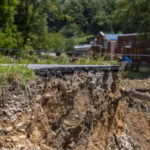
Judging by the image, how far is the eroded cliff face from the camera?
336cm

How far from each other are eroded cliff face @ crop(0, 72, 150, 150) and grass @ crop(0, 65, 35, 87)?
0.10 meters

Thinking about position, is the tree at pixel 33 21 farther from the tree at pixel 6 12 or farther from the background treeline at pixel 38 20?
the tree at pixel 6 12

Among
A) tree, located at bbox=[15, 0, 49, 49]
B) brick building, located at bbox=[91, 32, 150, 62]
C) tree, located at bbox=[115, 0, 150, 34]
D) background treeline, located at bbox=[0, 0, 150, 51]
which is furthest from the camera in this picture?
brick building, located at bbox=[91, 32, 150, 62]

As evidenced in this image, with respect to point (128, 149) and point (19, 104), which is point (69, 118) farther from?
point (128, 149)

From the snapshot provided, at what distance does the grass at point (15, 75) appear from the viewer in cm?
337

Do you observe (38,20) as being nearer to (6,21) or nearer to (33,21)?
(33,21)

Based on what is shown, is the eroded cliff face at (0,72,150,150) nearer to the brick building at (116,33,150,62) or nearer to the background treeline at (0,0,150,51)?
the background treeline at (0,0,150,51)

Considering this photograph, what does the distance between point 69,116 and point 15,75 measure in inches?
62.5

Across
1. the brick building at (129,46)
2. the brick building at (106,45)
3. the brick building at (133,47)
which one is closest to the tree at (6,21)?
the brick building at (129,46)

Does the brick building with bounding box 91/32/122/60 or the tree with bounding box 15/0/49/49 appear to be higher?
the tree with bounding box 15/0/49/49

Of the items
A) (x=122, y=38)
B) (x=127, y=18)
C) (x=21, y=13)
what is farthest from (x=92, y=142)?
(x=122, y=38)

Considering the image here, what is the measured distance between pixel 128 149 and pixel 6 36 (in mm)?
7752

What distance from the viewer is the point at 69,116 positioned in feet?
15.2

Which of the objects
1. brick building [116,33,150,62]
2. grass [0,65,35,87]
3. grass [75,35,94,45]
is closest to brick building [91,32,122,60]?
brick building [116,33,150,62]
